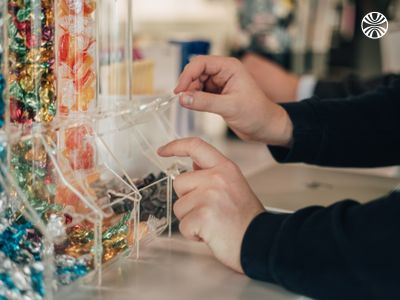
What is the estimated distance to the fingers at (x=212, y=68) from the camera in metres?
0.73

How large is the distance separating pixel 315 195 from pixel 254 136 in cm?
23

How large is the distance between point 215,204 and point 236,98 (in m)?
0.22

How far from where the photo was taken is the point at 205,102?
690 mm

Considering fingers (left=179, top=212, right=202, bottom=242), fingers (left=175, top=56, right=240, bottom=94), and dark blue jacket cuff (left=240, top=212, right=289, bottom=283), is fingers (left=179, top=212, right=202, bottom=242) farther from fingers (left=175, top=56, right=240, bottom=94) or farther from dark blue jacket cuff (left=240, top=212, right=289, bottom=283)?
fingers (left=175, top=56, right=240, bottom=94)

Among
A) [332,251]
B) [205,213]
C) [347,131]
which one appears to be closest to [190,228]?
[205,213]

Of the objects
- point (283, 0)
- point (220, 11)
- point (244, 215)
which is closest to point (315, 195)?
point (244, 215)

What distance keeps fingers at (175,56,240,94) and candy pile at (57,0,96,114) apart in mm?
140

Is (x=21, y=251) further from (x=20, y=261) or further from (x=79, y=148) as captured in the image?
(x=79, y=148)

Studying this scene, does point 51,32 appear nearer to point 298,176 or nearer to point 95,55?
point 95,55

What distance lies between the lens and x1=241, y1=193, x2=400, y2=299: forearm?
1.63 ft

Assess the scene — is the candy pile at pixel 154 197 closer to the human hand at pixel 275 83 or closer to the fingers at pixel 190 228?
the fingers at pixel 190 228

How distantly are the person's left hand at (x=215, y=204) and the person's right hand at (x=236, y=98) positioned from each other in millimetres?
107

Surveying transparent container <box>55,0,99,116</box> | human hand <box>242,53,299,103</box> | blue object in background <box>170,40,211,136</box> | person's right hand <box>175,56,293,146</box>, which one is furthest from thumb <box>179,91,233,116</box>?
human hand <box>242,53,299,103</box>

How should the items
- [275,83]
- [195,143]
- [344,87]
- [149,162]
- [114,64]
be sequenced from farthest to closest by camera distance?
[275,83] → [344,87] → [114,64] → [149,162] → [195,143]
